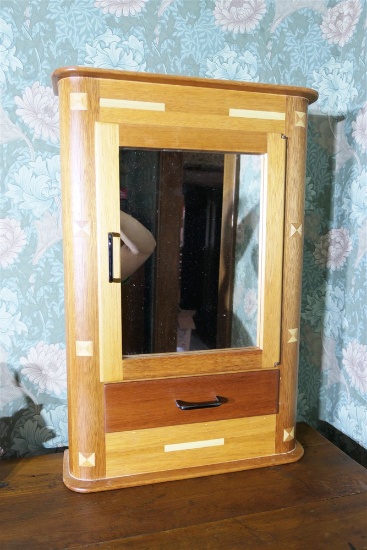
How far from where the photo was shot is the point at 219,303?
114 cm

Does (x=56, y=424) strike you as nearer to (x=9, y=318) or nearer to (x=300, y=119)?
(x=9, y=318)

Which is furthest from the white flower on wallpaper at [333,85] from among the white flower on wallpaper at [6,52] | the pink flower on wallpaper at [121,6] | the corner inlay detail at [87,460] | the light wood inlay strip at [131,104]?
the corner inlay detail at [87,460]

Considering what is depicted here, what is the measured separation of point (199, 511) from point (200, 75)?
119 cm

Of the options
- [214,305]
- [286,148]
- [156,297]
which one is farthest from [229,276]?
[286,148]

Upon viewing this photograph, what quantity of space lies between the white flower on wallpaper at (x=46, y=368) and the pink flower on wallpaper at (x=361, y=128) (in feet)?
3.59

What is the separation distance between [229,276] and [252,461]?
49cm

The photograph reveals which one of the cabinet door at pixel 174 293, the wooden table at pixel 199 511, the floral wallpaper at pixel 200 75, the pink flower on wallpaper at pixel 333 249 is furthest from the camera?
the pink flower on wallpaper at pixel 333 249

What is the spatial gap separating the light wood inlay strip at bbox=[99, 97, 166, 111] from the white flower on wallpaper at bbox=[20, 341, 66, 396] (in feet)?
2.33

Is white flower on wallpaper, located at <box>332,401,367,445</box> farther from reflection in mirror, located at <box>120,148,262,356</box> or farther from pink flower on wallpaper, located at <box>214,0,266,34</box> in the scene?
pink flower on wallpaper, located at <box>214,0,266,34</box>

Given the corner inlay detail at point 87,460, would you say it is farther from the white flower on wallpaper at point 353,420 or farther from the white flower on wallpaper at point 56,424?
the white flower on wallpaper at point 353,420

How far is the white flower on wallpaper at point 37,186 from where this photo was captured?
4.16 ft

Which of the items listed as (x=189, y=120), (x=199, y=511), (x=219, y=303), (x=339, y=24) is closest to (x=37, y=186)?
(x=189, y=120)

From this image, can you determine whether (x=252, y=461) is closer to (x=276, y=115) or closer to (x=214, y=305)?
(x=214, y=305)

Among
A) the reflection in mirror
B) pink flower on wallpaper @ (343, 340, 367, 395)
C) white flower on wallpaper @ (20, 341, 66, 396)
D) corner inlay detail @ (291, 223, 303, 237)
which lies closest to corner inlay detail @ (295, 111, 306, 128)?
the reflection in mirror
